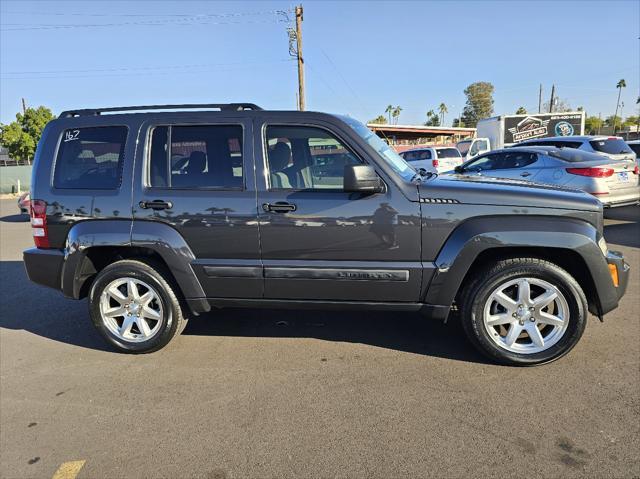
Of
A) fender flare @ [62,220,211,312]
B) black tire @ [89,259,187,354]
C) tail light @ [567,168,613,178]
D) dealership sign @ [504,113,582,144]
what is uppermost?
dealership sign @ [504,113,582,144]

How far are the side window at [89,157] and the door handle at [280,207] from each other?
1.37 meters

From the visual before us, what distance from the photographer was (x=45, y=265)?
368cm

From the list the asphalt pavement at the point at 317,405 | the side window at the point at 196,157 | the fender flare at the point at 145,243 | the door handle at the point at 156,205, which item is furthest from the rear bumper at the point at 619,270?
the door handle at the point at 156,205

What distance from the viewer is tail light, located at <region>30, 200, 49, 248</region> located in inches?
142

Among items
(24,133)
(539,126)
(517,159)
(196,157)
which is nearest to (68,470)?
(196,157)

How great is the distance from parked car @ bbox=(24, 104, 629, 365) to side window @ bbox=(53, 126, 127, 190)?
0.01 meters

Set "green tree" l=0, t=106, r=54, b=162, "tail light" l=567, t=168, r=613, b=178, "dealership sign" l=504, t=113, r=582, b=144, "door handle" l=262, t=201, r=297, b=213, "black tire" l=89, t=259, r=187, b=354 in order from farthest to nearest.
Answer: "green tree" l=0, t=106, r=54, b=162
"dealership sign" l=504, t=113, r=582, b=144
"tail light" l=567, t=168, r=613, b=178
"black tire" l=89, t=259, r=187, b=354
"door handle" l=262, t=201, r=297, b=213

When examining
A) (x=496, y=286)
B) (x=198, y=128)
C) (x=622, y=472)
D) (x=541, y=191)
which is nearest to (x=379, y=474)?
(x=622, y=472)

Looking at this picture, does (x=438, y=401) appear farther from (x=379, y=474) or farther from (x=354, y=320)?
(x=354, y=320)

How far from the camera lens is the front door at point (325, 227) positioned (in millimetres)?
3211

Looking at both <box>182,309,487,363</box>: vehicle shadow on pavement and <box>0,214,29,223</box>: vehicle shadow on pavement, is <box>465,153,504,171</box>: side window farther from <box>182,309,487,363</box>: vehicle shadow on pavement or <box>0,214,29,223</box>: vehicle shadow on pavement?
<box>0,214,29,223</box>: vehicle shadow on pavement

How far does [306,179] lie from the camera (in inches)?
133

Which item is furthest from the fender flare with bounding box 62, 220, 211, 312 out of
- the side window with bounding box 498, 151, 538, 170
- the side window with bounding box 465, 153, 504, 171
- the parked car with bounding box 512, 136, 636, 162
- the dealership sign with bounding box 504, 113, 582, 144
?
the dealership sign with bounding box 504, 113, 582, 144

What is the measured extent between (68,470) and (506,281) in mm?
3085
